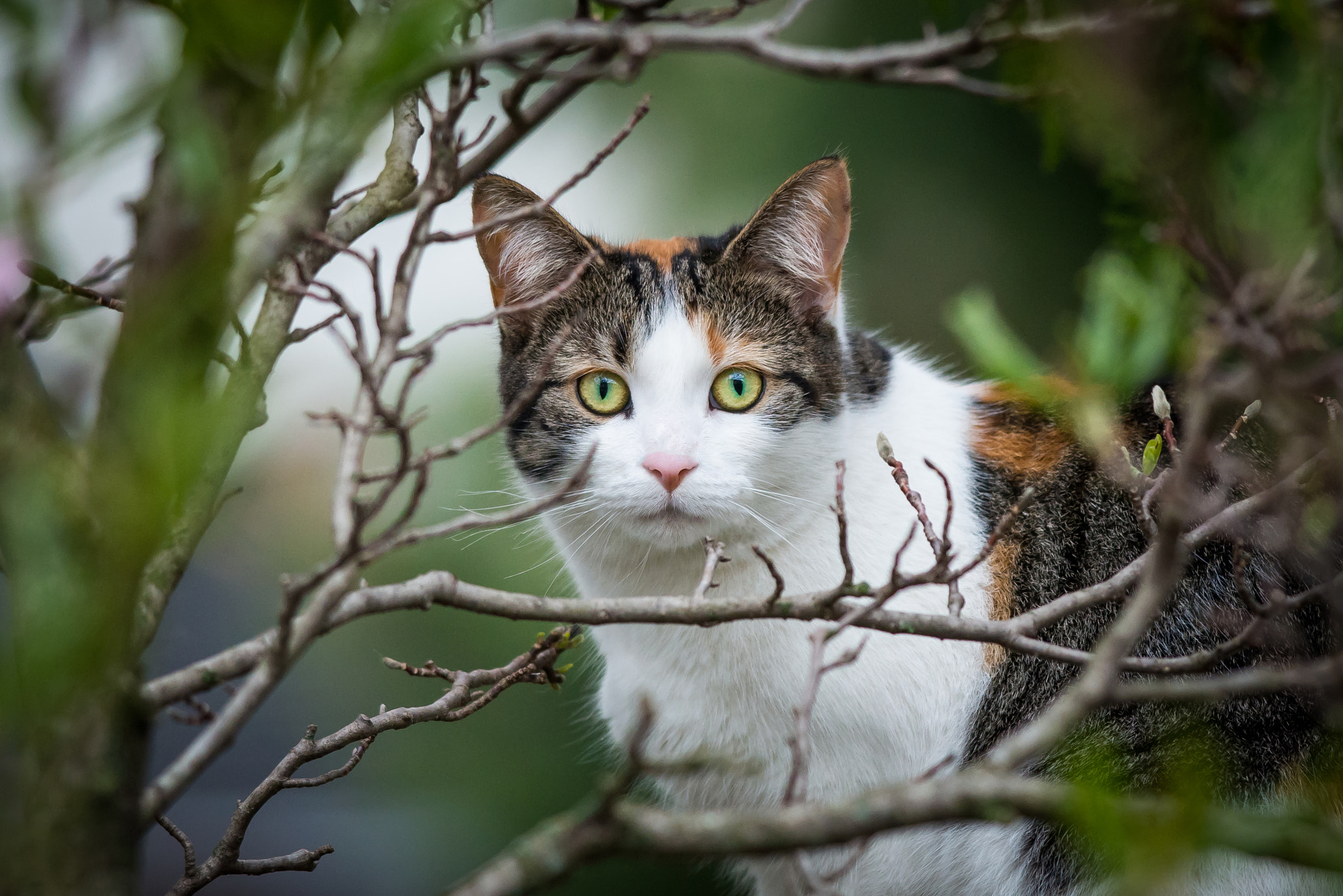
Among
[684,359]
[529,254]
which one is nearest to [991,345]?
[684,359]

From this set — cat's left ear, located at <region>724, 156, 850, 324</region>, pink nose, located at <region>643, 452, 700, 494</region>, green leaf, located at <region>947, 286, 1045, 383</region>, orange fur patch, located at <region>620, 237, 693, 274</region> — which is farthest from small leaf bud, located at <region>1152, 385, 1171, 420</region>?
orange fur patch, located at <region>620, 237, 693, 274</region>

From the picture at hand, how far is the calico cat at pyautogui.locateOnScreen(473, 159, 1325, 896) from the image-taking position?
4.50 feet

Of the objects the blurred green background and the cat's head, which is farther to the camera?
the blurred green background

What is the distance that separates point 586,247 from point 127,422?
1.20 m

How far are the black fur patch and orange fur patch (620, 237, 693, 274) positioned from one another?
638 millimetres

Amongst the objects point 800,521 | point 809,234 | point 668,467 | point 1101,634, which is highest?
point 809,234

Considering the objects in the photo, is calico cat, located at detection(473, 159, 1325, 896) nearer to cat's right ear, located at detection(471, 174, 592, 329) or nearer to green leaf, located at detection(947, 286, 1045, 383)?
cat's right ear, located at detection(471, 174, 592, 329)

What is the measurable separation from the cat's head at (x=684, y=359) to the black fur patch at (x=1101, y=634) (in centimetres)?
35

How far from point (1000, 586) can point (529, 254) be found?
945mm

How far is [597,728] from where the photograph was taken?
1.91 meters

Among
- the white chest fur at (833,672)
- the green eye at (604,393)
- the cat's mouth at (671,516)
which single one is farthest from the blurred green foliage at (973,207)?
the cat's mouth at (671,516)

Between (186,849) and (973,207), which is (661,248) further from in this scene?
(186,849)

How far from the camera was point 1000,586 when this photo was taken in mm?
1445

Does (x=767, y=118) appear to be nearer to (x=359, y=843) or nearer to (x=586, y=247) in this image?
(x=586, y=247)
